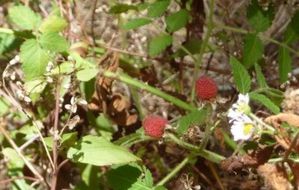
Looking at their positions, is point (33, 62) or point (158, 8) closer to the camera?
point (33, 62)

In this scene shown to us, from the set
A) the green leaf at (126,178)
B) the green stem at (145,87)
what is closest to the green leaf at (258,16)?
the green stem at (145,87)

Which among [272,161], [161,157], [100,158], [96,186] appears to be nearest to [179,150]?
[161,157]

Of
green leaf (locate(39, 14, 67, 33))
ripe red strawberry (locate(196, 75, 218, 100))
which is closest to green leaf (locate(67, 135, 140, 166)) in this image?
ripe red strawberry (locate(196, 75, 218, 100))

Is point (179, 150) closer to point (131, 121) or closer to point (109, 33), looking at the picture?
point (131, 121)

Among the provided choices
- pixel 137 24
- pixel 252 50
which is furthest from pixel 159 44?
pixel 252 50

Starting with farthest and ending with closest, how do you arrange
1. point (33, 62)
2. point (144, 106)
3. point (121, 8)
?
point (144, 106), point (121, 8), point (33, 62)

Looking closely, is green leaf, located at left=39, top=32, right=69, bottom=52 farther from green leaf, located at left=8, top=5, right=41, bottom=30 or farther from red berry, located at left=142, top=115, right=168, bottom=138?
red berry, located at left=142, top=115, right=168, bottom=138

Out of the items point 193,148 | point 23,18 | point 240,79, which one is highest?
point 23,18

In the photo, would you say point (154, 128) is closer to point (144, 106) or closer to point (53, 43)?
point (53, 43)
